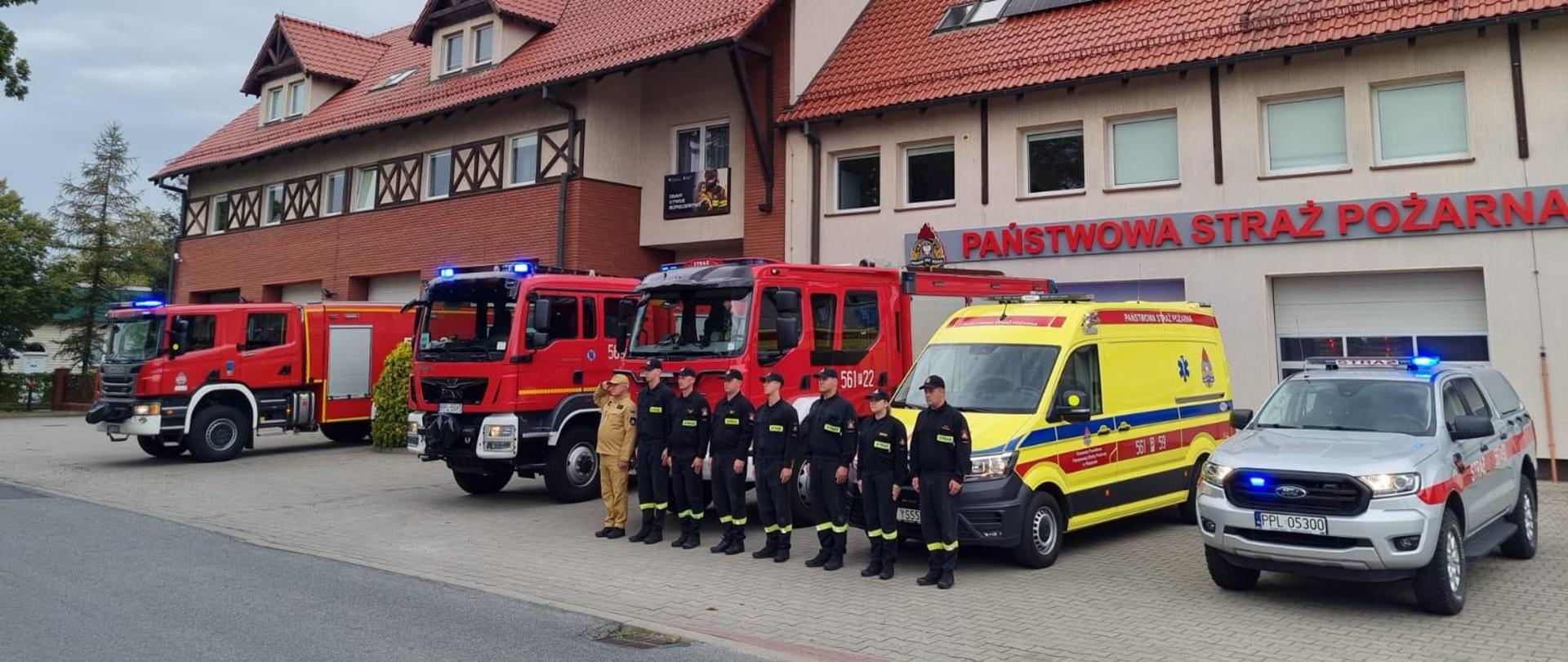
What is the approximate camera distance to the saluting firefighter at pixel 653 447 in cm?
938

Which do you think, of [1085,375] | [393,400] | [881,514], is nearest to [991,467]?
[881,514]

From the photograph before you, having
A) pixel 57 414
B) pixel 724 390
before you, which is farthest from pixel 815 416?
pixel 57 414

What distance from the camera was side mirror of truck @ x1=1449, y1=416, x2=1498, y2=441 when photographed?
6723 mm

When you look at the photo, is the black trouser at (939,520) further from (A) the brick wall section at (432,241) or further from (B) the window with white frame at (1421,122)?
(A) the brick wall section at (432,241)

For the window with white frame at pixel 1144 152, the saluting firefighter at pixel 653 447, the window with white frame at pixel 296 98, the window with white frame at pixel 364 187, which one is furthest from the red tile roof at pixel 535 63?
the saluting firefighter at pixel 653 447

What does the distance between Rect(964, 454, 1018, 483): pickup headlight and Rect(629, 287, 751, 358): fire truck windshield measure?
2.79m

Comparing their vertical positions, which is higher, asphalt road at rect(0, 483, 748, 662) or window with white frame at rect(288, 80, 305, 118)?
window with white frame at rect(288, 80, 305, 118)

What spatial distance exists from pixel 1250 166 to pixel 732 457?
9506mm

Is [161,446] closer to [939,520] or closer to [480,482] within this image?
[480,482]

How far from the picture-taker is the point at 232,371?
16.5 metres

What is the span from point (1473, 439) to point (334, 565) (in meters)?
9.15

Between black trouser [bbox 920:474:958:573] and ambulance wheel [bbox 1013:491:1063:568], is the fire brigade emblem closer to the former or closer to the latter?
ambulance wheel [bbox 1013:491:1063:568]

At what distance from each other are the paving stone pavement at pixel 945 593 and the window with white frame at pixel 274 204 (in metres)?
17.5

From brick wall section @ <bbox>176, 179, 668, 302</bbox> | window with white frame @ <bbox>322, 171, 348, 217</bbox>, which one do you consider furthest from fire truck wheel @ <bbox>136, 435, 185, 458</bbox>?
window with white frame @ <bbox>322, 171, 348, 217</bbox>
